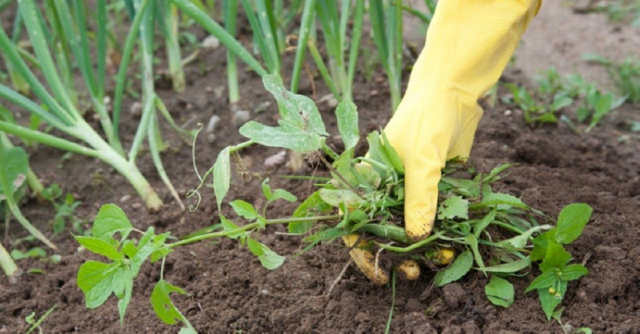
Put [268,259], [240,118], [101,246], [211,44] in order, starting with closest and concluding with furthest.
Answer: [101,246], [268,259], [240,118], [211,44]

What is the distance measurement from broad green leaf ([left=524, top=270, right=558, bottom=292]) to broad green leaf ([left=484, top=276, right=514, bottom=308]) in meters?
0.03

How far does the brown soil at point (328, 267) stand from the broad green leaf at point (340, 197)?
0.16 meters

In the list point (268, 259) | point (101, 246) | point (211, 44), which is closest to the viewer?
point (101, 246)

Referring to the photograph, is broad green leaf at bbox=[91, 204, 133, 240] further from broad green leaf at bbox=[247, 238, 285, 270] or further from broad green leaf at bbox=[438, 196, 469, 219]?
broad green leaf at bbox=[438, 196, 469, 219]

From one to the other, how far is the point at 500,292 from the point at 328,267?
13.4 inches

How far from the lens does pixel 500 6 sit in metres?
1.34

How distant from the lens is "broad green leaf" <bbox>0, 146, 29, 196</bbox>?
159 cm

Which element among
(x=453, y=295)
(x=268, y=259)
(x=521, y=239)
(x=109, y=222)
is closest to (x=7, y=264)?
(x=109, y=222)

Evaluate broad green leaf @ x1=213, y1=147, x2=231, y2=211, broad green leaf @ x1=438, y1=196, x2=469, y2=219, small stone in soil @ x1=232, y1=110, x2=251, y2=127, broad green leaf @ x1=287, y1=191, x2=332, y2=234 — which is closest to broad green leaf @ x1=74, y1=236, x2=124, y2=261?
broad green leaf @ x1=213, y1=147, x2=231, y2=211

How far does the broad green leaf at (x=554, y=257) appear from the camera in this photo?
117 centimetres

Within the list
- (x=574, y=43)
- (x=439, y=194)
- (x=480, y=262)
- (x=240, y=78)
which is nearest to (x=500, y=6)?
(x=439, y=194)

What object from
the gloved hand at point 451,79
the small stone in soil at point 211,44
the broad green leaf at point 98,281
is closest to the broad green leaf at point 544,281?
the gloved hand at point 451,79

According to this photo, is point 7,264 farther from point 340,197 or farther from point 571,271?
point 571,271

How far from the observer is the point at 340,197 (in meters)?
1.17
